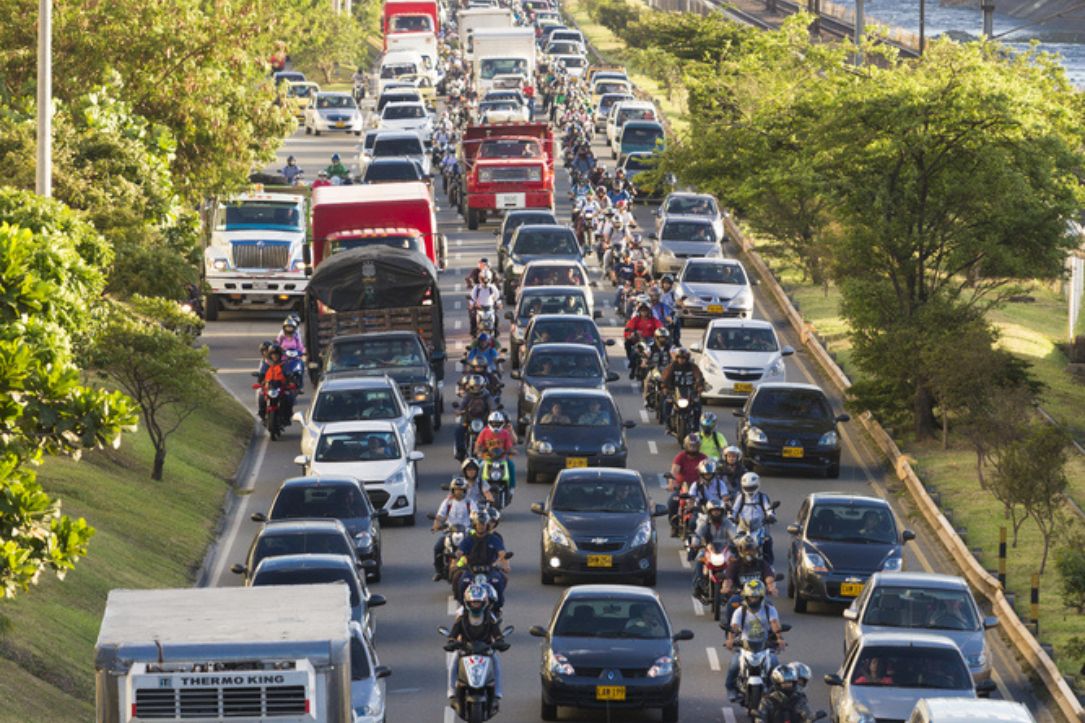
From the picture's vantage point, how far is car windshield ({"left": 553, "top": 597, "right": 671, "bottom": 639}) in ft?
81.2

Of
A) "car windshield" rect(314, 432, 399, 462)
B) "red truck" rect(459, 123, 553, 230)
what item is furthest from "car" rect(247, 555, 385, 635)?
"red truck" rect(459, 123, 553, 230)

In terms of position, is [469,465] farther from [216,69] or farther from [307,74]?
[307,74]

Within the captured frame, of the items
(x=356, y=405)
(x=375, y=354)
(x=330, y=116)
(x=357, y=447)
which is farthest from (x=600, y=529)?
(x=330, y=116)

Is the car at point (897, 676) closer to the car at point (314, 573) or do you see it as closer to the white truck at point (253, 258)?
the car at point (314, 573)

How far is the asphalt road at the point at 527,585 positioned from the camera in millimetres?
25984

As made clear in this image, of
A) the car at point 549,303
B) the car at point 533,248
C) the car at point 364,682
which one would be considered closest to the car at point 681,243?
the car at point 533,248

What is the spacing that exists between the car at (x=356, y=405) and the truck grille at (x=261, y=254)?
13.5m

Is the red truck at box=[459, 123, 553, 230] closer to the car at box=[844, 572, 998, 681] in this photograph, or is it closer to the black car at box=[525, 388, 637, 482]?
the black car at box=[525, 388, 637, 482]

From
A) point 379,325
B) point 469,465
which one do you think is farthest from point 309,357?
point 469,465

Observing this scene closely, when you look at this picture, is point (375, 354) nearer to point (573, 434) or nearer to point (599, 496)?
point (573, 434)

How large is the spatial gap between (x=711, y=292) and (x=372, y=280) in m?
10.7

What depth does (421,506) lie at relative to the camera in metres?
36.0

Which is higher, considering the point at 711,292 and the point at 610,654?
the point at 711,292

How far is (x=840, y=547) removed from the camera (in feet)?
97.6
